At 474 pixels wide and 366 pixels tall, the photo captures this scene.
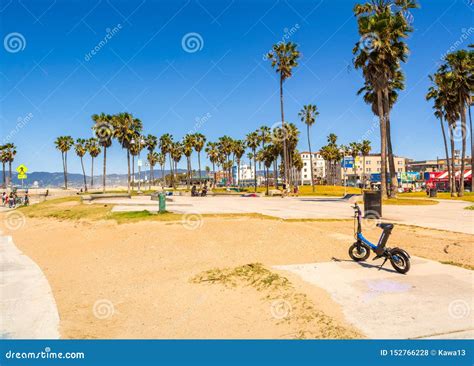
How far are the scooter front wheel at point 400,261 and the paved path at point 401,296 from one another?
19 cm

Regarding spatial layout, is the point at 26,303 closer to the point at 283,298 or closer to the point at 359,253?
the point at 283,298

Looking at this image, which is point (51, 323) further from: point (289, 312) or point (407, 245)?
point (407, 245)

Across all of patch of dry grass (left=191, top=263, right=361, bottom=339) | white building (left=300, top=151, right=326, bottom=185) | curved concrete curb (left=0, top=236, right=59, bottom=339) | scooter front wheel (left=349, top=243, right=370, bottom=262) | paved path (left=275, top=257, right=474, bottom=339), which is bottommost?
curved concrete curb (left=0, top=236, right=59, bottom=339)

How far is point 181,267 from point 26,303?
13.1 ft

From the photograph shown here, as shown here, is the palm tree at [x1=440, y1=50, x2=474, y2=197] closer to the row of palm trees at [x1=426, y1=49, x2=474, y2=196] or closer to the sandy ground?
the row of palm trees at [x1=426, y1=49, x2=474, y2=196]

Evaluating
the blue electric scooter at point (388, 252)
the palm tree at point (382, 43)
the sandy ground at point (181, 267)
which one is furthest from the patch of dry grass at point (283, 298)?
the palm tree at point (382, 43)

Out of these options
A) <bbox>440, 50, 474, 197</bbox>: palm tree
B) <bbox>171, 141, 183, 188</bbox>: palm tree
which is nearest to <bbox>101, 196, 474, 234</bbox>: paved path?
<bbox>440, 50, 474, 197</bbox>: palm tree

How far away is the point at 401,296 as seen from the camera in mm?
6938

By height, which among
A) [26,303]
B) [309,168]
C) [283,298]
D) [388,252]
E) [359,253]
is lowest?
[26,303]

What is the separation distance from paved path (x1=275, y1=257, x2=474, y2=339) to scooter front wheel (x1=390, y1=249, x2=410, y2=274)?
0.62 feet

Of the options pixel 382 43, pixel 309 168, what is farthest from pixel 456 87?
pixel 309 168

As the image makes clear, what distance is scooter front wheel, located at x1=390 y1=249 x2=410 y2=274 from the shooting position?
849 centimetres

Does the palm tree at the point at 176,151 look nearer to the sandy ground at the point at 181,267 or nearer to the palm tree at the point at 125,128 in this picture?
the palm tree at the point at 125,128
